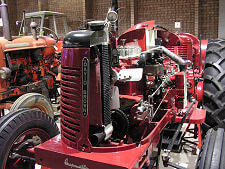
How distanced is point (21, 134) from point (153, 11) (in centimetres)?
611

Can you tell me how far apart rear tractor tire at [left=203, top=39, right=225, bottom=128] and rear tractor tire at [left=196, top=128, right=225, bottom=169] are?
1.02 m

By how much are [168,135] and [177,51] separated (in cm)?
143

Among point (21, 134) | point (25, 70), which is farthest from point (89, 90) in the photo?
point (25, 70)

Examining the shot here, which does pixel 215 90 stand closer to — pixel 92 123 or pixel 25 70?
pixel 92 123

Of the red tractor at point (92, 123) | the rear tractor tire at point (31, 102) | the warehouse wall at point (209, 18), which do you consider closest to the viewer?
the red tractor at point (92, 123)

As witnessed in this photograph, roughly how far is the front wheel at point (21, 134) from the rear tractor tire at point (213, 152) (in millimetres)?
1154

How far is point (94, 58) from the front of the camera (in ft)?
4.87

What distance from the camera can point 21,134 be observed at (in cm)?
183

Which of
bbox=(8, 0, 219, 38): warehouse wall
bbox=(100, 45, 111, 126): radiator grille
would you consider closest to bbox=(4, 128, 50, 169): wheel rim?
bbox=(100, 45, 111, 126): radiator grille

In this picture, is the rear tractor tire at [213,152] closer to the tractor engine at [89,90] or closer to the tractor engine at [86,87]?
the tractor engine at [89,90]

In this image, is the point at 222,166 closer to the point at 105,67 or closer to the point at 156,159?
the point at 156,159

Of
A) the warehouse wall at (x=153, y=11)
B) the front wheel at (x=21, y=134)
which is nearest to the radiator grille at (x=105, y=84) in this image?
the front wheel at (x=21, y=134)

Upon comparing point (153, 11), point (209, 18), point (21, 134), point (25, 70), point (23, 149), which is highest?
point (153, 11)

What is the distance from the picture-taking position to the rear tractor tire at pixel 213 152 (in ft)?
4.92
